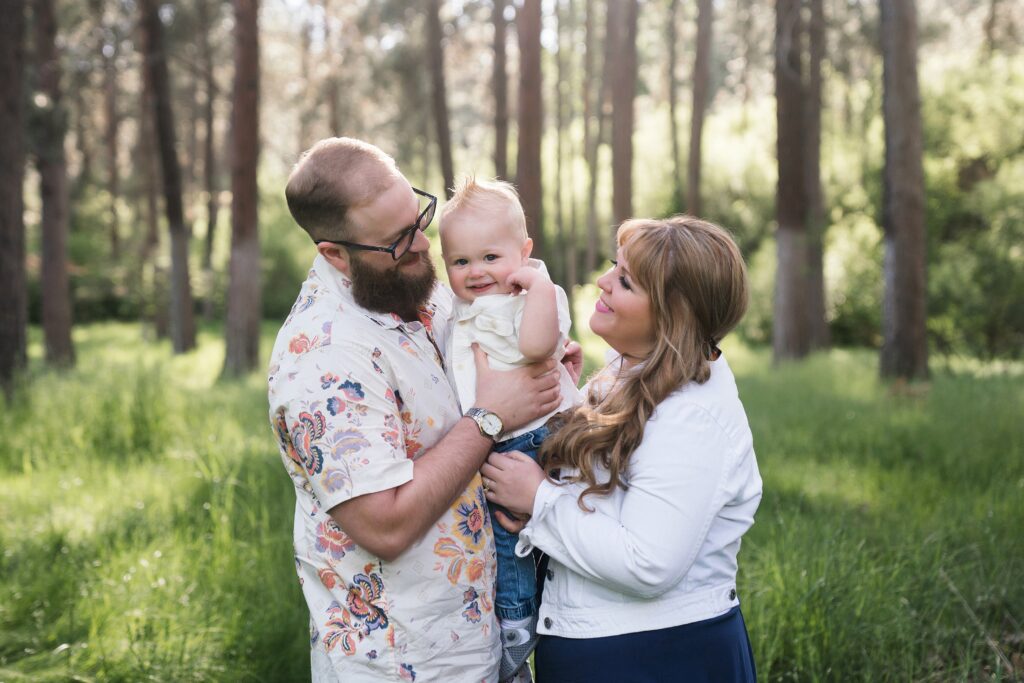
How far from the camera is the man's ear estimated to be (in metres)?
2.47

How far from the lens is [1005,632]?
411cm

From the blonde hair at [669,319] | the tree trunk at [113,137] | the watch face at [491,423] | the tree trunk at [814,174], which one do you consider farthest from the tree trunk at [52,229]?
the blonde hair at [669,319]

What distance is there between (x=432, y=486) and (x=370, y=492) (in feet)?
0.51

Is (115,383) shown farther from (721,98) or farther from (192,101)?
(721,98)

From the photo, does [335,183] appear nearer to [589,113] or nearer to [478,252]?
[478,252]

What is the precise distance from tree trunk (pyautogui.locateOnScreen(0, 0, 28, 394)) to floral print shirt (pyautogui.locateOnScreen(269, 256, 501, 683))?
6.67 meters

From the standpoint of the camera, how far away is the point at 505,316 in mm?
2654

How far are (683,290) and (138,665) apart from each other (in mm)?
2680

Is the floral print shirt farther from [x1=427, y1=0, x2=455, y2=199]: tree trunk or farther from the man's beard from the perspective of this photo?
[x1=427, y1=0, x2=455, y2=199]: tree trunk

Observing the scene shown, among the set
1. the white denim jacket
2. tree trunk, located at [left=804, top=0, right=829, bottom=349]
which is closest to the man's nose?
the white denim jacket

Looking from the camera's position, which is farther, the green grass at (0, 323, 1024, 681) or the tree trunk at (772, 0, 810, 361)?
the tree trunk at (772, 0, 810, 361)

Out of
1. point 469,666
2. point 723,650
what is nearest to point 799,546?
point 723,650

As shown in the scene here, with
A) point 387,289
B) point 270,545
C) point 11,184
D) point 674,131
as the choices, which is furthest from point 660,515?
point 674,131

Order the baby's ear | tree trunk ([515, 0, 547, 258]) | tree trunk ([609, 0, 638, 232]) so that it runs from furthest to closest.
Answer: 1. tree trunk ([609, 0, 638, 232])
2. tree trunk ([515, 0, 547, 258])
3. the baby's ear
